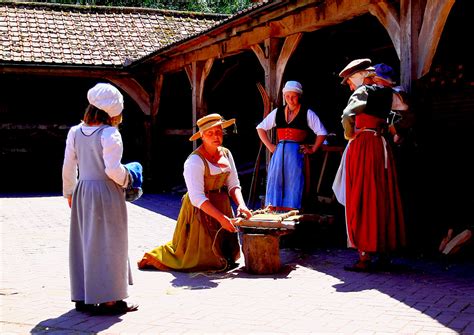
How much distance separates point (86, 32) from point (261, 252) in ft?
40.5

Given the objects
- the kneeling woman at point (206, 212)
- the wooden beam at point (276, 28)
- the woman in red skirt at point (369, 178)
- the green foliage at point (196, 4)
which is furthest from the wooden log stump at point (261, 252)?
the green foliage at point (196, 4)

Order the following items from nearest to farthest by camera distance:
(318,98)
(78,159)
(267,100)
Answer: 1. (78,159)
2. (267,100)
3. (318,98)

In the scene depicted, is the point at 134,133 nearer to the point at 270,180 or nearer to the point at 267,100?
the point at 267,100

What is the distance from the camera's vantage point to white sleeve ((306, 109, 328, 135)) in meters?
6.96

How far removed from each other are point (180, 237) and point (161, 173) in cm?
1000

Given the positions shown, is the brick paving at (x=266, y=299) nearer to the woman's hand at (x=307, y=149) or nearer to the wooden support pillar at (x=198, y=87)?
the woman's hand at (x=307, y=149)

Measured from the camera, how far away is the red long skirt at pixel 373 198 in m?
5.49

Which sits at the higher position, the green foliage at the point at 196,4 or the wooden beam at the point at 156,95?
the green foliage at the point at 196,4

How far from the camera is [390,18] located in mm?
6449

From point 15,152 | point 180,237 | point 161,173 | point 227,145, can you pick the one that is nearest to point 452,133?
point 180,237

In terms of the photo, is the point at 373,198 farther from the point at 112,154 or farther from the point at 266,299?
the point at 112,154

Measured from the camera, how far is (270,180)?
7195mm

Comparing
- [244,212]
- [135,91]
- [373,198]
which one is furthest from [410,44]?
[135,91]

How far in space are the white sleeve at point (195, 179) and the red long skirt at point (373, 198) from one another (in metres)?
1.34
